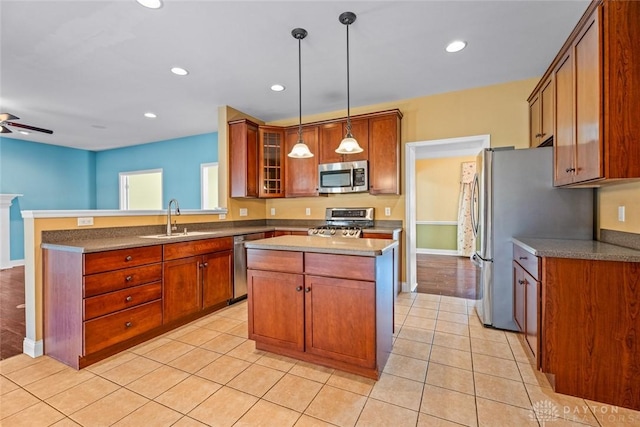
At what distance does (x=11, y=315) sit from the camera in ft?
10.0

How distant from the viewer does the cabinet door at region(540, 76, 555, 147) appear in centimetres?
253

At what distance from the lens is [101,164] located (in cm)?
698

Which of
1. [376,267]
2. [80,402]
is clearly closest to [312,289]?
[376,267]

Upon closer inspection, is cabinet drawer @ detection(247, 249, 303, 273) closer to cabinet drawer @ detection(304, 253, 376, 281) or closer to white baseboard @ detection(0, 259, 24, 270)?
cabinet drawer @ detection(304, 253, 376, 281)

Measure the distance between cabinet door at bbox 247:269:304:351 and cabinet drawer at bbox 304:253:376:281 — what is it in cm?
14

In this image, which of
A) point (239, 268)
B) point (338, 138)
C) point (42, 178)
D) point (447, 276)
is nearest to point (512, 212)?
point (338, 138)

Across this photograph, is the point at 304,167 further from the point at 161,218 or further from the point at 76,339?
the point at 76,339

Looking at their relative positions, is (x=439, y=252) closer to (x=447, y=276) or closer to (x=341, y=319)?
(x=447, y=276)

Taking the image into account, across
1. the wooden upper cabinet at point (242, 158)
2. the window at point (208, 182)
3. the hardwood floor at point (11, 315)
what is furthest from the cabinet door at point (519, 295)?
the window at point (208, 182)

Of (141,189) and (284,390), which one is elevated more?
(141,189)

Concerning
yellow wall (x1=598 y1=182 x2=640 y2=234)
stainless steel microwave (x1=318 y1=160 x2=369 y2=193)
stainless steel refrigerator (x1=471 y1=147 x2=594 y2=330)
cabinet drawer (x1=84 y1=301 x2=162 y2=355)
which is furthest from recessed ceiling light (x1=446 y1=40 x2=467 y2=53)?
cabinet drawer (x1=84 y1=301 x2=162 y2=355)

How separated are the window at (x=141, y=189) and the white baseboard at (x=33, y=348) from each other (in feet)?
14.1

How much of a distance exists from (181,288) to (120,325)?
580 mm

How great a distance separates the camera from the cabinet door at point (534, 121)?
2.96 metres
